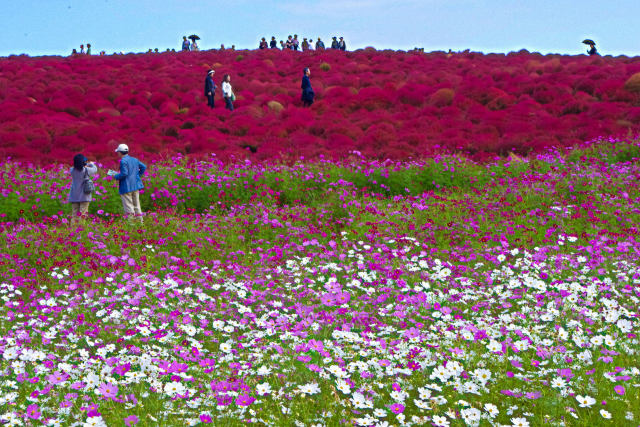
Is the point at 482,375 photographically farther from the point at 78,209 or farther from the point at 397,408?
the point at 78,209

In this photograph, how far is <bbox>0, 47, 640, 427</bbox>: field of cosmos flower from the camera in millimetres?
4496

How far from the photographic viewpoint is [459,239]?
10453mm

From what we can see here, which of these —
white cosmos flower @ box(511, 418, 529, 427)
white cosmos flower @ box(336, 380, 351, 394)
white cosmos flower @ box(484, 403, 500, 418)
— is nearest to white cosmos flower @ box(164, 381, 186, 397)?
white cosmos flower @ box(336, 380, 351, 394)

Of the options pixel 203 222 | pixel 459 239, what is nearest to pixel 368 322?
pixel 459 239

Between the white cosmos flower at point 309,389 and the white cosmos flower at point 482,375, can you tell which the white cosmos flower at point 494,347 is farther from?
the white cosmos flower at point 309,389

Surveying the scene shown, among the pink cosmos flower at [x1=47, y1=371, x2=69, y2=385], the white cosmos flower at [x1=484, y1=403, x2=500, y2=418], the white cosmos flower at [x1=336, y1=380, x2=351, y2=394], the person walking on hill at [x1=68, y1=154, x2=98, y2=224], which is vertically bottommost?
the pink cosmos flower at [x1=47, y1=371, x2=69, y2=385]

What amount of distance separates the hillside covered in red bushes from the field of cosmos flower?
1.82ft

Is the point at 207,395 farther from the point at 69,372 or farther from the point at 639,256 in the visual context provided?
the point at 639,256

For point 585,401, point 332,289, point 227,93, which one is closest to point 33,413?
point 585,401

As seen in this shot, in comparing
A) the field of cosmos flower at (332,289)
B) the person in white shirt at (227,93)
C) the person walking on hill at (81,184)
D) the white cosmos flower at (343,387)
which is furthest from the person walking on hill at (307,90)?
the white cosmos flower at (343,387)

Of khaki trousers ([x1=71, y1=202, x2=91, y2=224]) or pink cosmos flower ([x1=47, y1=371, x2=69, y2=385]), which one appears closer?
pink cosmos flower ([x1=47, y1=371, x2=69, y2=385])

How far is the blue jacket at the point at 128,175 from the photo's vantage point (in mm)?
12188

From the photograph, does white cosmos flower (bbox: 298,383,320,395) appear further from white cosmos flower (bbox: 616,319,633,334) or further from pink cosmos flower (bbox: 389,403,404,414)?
white cosmos flower (bbox: 616,319,633,334)

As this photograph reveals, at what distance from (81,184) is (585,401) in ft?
35.0
